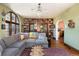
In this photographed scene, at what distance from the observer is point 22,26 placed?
455cm

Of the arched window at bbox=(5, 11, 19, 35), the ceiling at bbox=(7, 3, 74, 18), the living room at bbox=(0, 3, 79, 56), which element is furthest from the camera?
the arched window at bbox=(5, 11, 19, 35)

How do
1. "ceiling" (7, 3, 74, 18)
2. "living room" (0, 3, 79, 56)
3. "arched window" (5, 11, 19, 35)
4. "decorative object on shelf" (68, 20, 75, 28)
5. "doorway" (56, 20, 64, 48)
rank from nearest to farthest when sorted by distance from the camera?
"ceiling" (7, 3, 74, 18) → "living room" (0, 3, 79, 56) → "decorative object on shelf" (68, 20, 75, 28) → "arched window" (5, 11, 19, 35) → "doorway" (56, 20, 64, 48)

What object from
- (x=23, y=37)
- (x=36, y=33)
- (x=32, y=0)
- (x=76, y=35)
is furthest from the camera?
(x=36, y=33)

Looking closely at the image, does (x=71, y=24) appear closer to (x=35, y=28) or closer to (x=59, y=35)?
(x=59, y=35)

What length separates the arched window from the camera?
4059 mm

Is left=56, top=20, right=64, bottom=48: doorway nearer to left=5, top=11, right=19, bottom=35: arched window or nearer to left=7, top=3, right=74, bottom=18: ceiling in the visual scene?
left=7, top=3, right=74, bottom=18: ceiling

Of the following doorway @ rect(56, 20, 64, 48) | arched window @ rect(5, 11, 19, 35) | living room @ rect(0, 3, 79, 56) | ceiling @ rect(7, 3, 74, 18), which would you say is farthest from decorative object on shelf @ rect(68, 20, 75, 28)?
arched window @ rect(5, 11, 19, 35)

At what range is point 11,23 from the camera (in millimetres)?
4422

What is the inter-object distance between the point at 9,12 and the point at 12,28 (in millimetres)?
853

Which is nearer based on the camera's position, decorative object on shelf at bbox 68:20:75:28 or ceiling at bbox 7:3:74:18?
ceiling at bbox 7:3:74:18

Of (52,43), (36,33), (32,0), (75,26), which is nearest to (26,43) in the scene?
(36,33)

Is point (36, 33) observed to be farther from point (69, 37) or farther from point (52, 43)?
point (69, 37)

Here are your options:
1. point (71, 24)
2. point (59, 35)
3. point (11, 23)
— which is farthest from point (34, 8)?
point (59, 35)

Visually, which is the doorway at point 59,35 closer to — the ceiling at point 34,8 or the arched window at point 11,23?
the ceiling at point 34,8
